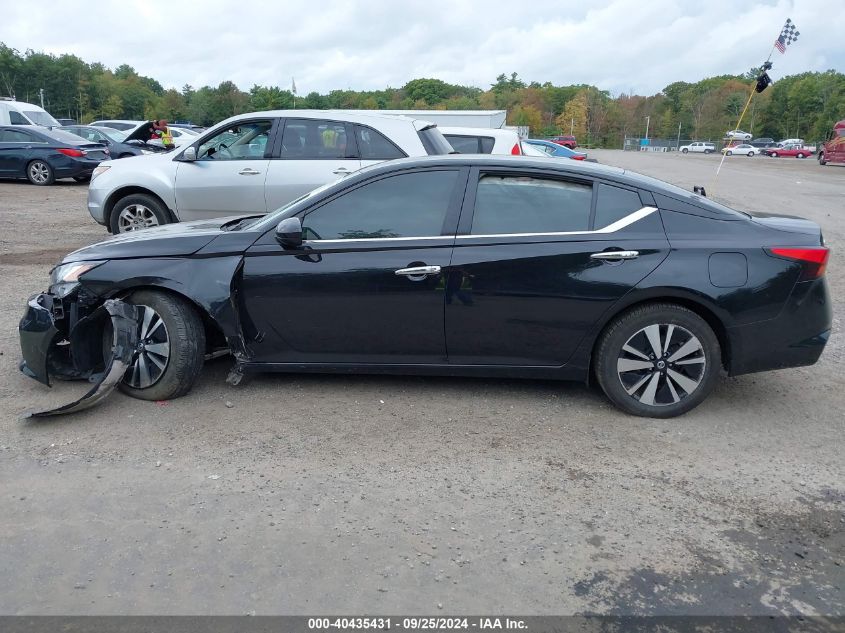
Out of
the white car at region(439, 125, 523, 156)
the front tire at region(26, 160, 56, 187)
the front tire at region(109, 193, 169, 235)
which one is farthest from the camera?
the front tire at region(26, 160, 56, 187)

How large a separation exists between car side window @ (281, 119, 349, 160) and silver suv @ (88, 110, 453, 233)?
12 millimetres

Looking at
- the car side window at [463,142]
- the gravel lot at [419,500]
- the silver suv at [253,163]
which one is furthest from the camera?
the car side window at [463,142]

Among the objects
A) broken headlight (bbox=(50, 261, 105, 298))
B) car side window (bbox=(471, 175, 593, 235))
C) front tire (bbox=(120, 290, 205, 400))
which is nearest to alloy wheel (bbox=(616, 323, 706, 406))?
car side window (bbox=(471, 175, 593, 235))

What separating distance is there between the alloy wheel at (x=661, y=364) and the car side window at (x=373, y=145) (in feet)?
15.0

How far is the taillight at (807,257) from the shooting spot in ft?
14.1

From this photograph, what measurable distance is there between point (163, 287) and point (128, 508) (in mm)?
1624

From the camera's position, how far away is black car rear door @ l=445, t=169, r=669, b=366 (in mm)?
4324

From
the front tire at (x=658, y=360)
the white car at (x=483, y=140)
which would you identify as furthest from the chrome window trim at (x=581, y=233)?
the white car at (x=483, y=140)

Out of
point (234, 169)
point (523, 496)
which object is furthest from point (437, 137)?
point (523, 496)

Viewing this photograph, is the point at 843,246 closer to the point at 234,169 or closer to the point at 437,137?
the point at 437,137

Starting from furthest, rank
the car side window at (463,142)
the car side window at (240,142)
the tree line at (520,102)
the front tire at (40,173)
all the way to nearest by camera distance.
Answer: the tree line at (520,102)
the front tire at (40,173)
the car side window at (463,142)
the car side window at (240,142)

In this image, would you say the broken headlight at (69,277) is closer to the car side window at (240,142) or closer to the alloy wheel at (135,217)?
the car side window at (240,142)

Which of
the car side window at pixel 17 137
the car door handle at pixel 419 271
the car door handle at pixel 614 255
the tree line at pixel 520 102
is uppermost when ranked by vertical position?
the tree line at pixel 520 102

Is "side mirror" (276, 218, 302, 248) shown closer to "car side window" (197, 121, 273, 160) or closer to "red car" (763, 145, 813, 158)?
"car side window" (197, 121, 273, 160)
